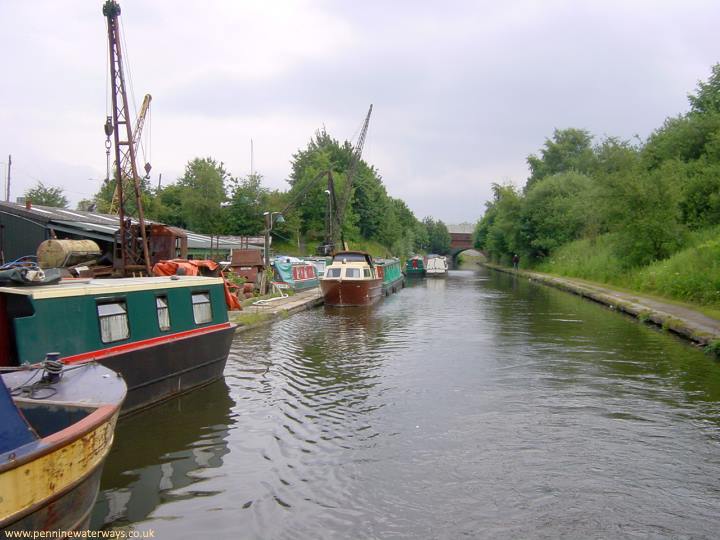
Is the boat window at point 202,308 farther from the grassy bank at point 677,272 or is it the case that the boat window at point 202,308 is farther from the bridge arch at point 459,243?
the bridge arch at point 459,243

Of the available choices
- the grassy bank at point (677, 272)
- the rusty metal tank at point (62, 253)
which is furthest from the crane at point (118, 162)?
the grassy bank at point (677, 272)

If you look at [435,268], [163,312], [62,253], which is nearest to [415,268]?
[435,268]

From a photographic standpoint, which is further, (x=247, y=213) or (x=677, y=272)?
Result: (x=247, y=213)

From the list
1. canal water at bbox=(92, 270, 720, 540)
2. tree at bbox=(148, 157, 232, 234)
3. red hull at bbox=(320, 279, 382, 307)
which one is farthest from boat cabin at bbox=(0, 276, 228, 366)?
tree at bbox=(148, 157, 232, 234)

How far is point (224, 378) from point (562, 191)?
51.4 meters

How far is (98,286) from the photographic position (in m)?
8.95

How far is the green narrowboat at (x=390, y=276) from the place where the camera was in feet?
122

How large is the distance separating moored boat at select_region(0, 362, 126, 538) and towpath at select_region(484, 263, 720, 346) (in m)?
13.8

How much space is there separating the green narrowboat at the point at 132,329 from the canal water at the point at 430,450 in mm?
541

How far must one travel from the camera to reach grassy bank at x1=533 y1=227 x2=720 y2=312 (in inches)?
838

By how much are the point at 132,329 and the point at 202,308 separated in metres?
2.22


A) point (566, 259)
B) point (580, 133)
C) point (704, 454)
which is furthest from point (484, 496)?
point (580, 133)

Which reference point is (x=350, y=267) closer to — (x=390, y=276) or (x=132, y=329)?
(x=390, y=276)

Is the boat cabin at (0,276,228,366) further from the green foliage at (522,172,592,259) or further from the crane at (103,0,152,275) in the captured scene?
the green foliage at (522,172,592,259)
